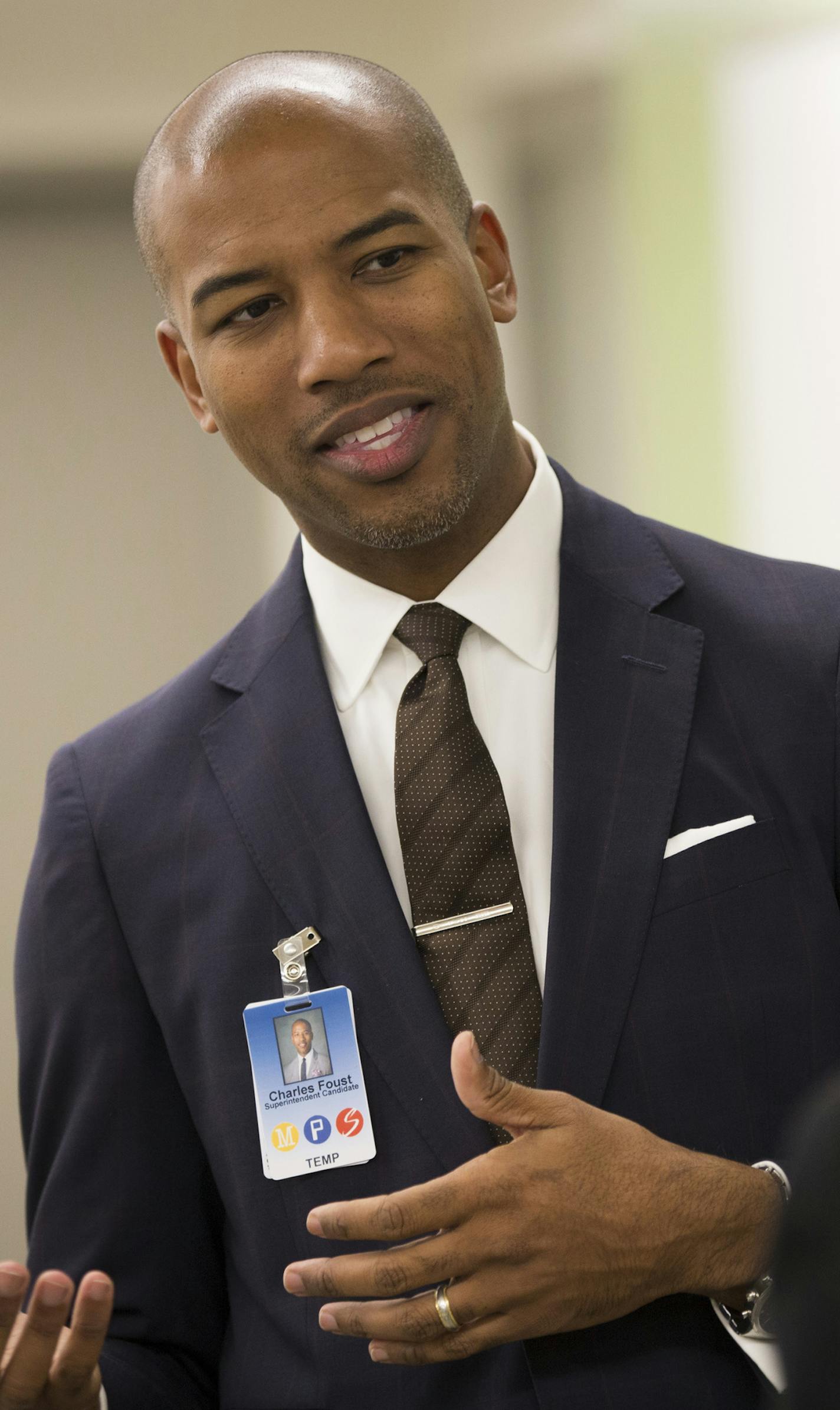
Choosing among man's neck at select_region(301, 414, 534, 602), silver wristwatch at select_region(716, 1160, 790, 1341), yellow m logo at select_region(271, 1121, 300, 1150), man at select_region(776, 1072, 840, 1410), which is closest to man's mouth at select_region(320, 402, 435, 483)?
man's neck at select_region(301, 414, 534, 602)

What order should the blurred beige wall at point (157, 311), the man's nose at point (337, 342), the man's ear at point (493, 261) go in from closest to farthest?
the man's nose at point (337, 342) < the man's ear at point (493, 261) < the blurred beige wall at point (157, 311)

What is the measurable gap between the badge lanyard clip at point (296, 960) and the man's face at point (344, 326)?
0.43 m

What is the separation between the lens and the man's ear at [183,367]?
5.87 ft

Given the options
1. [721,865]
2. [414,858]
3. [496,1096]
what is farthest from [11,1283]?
[721,865]

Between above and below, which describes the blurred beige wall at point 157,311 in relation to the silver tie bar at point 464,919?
above

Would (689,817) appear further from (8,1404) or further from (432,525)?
(8,1404)

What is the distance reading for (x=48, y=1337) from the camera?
1.29 meters

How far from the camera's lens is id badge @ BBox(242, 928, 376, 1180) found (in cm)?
146

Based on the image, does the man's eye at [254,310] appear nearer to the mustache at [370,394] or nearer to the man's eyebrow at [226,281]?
the man's eyebrow at [226,281]

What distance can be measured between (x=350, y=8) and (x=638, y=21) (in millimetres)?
678

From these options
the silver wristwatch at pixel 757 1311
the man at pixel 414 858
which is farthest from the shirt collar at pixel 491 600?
the silver wristwatch at pixel 757 1311

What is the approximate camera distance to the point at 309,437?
1.57 m

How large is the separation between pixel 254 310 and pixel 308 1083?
32.7 inches

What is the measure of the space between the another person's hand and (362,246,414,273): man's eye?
2.77 ft
